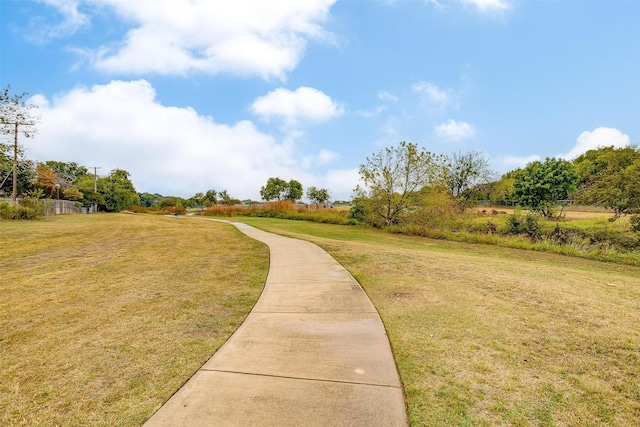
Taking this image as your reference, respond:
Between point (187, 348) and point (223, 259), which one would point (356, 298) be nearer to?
point (187, 348)

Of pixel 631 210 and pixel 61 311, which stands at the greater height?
pixel 631 210

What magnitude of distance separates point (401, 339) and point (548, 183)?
119 feet

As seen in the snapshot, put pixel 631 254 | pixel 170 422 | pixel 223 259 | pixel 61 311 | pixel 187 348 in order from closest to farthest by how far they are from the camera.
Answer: pixel 170 422, pixel 187 348, pixel 61 311, pixel 223 259, pixel 631 254

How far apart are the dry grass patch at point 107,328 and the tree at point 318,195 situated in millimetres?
49439

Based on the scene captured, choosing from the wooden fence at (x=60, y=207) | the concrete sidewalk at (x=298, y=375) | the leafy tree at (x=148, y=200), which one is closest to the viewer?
the concrete sidewalk at (x=298, y=375)

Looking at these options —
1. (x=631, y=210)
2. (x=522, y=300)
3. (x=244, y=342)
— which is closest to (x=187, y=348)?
(x=244, y=342)

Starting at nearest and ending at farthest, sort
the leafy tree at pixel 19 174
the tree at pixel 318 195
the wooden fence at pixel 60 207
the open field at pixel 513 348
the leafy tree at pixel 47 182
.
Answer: the open field at pixel 513 348, the leafy tree at pixel 19 174, the wooden fence at pixel 60 207, the leafy tree at pixel 47 182, the tree at pixel 318 195

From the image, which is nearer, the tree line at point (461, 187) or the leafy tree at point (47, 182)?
the tree line at point (461, 187)

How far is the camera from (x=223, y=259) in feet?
25.3

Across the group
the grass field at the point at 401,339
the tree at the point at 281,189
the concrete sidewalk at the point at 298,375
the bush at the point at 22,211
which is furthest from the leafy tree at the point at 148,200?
the concrete sidewalk at the point at 298,375

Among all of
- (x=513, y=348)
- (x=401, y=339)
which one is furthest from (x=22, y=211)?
(x=513, y=348)

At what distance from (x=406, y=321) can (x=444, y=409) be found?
5.27ft

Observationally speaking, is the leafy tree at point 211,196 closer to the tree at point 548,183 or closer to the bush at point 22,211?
the bush at point 22,211

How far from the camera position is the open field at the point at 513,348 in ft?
6.84
